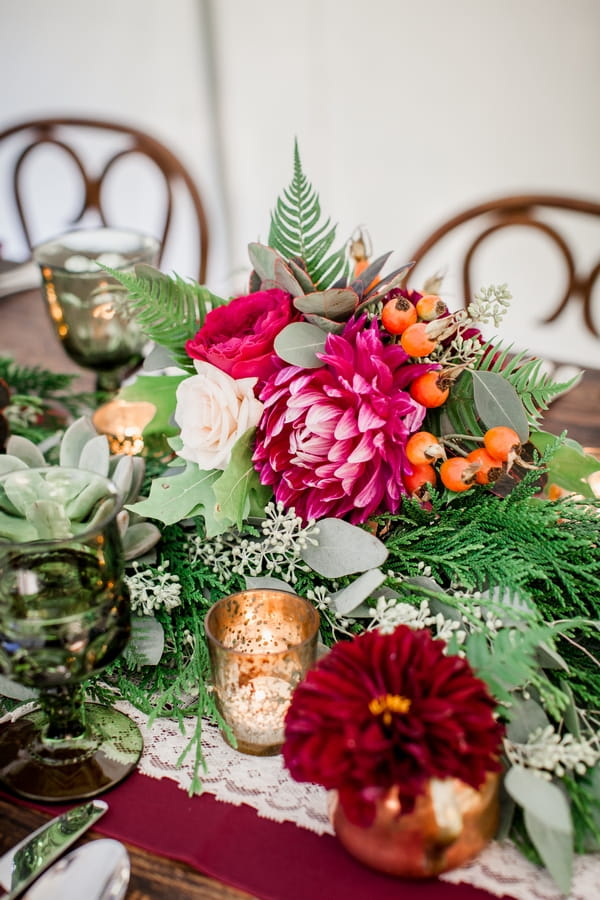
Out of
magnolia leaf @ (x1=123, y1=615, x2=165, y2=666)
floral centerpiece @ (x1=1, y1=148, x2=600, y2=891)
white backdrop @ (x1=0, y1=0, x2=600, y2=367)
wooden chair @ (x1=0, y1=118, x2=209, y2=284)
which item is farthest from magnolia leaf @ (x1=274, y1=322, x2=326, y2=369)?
white backdrop @ (x1=0, y1=0, x2=600, y2=367)

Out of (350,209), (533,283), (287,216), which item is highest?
(287,216)

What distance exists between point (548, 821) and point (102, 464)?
0.40 meters

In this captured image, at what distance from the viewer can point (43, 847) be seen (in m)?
0.47

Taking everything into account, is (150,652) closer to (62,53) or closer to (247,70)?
(247,70)

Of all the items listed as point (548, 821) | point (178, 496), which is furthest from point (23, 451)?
point (548, 821)

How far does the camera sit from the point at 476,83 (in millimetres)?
1932

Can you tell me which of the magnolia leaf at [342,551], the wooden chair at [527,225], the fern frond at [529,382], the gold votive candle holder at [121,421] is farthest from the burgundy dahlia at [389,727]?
the wooden chair at [527,225]

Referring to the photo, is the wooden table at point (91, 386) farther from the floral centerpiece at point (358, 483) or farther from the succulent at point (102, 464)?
the succulent at point (102, 464)

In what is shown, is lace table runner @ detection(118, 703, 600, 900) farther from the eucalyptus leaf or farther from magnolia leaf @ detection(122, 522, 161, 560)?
the eucalyptus leaf

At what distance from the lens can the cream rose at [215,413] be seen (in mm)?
610

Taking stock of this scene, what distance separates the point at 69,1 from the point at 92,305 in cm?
207

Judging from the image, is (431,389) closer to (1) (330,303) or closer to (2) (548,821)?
(1) (330,303)

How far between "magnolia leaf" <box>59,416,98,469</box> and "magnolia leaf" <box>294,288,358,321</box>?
21 centimetres

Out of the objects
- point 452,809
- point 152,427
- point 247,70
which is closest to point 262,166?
point 247,70
